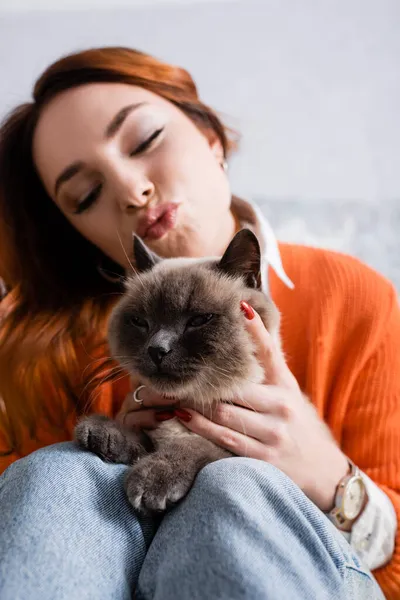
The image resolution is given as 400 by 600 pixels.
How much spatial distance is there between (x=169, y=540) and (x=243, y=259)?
0.47 m

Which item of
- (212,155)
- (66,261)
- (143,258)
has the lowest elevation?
(66,261)

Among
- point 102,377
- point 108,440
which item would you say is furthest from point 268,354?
point 102,377

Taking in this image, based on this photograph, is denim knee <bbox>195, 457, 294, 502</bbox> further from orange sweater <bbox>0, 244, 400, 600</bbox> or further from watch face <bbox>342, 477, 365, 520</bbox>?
orange sweater <bbox>0, 244, 400, 600</bbox>

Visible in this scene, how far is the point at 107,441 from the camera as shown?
796mm

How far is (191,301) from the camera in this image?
84 centimetres

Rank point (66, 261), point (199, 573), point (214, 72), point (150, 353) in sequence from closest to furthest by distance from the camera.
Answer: point (199, 573) → point (150, 353) → point (66, 261) → point (214, 72)

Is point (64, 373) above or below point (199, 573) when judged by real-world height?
below

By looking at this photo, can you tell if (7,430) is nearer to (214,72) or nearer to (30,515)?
(30,515)

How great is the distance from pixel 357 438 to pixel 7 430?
0.87 meters

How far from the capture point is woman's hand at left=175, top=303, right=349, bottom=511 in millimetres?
832

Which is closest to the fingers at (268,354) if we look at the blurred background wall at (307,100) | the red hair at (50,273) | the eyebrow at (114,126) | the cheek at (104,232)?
the red hair at (50,273)

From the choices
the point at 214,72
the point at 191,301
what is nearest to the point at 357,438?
the point at 191,301

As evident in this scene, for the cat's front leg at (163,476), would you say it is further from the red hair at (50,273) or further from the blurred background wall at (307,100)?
the blurred background wall at (307,100)

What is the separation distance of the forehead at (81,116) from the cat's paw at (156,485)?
747 millimetres
